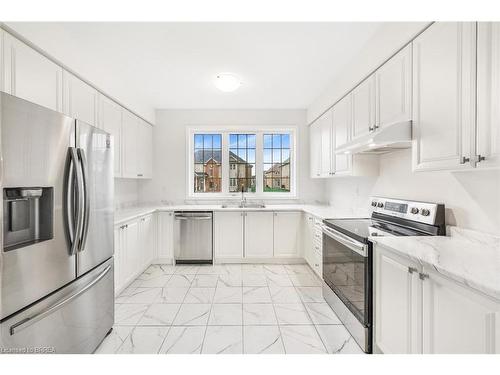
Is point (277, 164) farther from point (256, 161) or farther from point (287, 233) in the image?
point (287, 233)

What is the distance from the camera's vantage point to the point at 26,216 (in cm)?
124

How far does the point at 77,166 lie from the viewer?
1478 millimetres

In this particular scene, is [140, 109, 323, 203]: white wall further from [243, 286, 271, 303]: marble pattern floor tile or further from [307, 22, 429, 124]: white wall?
[243, 286, 271, 303]: marble pattern floor tile

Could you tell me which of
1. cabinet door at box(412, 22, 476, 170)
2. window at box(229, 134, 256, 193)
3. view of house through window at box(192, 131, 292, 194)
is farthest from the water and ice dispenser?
window at box(229, 134, 256, 193)

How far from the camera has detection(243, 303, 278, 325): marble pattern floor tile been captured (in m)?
2.12

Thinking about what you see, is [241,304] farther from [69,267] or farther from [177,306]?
[69,267]

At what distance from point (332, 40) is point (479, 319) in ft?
7.09

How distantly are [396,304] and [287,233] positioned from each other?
2.29 meters

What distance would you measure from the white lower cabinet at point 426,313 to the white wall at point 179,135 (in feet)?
9.72

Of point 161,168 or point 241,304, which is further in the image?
point 161,168

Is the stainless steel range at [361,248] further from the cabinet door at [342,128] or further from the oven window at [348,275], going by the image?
the cabinet door at [342,128]

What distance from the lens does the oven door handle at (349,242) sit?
1683 mm

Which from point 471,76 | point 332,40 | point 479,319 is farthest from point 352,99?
point 479,319

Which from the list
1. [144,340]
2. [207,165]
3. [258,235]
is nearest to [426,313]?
[144,340]
